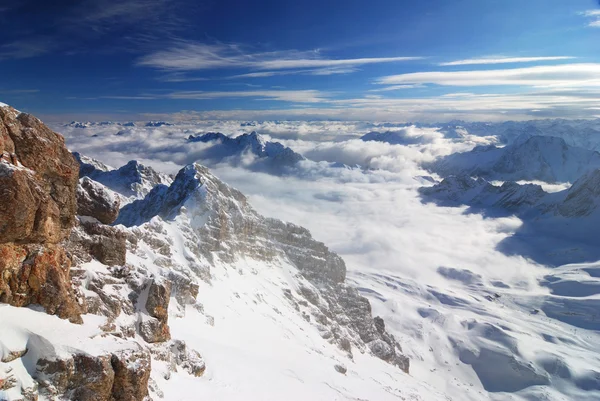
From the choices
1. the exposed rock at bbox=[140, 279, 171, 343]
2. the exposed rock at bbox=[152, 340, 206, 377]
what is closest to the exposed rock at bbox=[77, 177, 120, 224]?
the exposed rock at bbox=[140, 279, 171, 343]

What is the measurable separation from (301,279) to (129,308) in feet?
392

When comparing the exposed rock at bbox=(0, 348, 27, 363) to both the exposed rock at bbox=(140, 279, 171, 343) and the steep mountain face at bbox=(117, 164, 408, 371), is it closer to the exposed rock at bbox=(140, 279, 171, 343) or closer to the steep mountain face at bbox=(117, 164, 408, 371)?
the exposed rock at bbox=(140, 279, 171, 343)

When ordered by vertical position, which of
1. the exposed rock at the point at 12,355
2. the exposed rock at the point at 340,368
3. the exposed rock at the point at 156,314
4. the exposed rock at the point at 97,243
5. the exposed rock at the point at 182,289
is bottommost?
the exposed rock at the point at 340,368

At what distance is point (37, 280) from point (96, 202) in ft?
58.6

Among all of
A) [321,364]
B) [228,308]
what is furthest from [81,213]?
[321,364]

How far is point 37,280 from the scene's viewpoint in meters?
31.3

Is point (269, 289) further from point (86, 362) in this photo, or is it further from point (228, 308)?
point (86, 362)

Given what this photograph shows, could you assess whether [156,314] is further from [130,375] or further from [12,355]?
[12,355]

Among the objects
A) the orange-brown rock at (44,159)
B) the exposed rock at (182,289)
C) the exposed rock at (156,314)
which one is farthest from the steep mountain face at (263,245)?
the orange-brown rock at (44,159)

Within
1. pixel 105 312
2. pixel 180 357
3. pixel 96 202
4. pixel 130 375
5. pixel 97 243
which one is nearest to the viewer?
pixel 130 375

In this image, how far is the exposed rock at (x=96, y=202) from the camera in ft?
151

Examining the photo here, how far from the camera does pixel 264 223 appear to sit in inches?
6836

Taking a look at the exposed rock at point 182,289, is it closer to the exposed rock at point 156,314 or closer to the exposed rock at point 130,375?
the exposed rock at point 156,314

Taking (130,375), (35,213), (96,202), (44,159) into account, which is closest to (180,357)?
(130,375)
